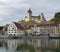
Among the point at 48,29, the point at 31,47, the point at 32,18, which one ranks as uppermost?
the point at 32,18

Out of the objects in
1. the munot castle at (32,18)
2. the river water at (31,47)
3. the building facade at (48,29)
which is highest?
the munot castle at (32,18)

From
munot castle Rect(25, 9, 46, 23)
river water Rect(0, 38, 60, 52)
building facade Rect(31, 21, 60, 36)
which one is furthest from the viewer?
munot castle Rect(25, 9, 46, 23)

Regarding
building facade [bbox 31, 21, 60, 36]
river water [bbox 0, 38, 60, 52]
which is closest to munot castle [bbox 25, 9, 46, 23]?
building facade [bbox 31, 21, 60, 36]

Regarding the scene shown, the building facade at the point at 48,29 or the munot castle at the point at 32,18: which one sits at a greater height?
the munot castle at the point at 32,18

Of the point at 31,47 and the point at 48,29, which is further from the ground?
the point at 48,29

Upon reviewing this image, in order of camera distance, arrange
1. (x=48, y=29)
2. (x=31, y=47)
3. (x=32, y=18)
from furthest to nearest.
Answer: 1. (x=32, y=18)
2. (x=48, y=29)
3. (x=31, y=47)

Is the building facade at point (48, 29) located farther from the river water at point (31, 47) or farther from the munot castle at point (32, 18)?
the river water at point (31, 47)

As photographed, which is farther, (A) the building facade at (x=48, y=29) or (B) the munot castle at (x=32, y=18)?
(B) the munot castle at (x=32, y=18)

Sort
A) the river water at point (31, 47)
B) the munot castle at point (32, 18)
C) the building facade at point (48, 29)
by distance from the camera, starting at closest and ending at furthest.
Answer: the river water at point (31, 47)
the building facade at point (48, 29)
the munot castle at point (32, 18)

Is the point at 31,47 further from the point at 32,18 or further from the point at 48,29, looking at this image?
the point at 32,18

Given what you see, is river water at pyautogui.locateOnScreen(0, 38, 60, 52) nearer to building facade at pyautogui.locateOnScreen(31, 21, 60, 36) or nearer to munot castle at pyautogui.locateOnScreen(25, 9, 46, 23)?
building facade at pyautogui.locateOnScreen(31, 21, 60, 36)

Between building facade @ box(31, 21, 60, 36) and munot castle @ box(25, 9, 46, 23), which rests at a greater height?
munot castle @ box(25, 9, 46, 23)

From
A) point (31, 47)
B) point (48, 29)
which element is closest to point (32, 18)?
point (48, 29)

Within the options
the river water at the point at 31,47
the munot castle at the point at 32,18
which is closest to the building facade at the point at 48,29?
the munot castle at the point at 32,18
